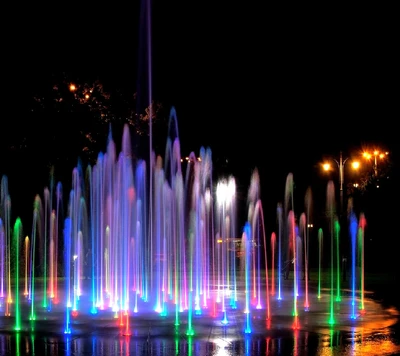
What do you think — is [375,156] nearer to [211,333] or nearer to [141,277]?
[141,277]

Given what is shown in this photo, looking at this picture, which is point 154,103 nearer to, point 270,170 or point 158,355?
point 270,170

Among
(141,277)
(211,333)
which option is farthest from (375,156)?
(211,333)

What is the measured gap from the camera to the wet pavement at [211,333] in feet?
35.6

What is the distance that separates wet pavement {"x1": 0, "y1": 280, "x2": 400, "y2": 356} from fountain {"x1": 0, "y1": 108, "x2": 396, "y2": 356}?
0.05 m

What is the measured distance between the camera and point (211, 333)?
40.7 feet

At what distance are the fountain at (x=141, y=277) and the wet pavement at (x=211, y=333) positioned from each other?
0.05m

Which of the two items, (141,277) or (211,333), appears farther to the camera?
(141,277)

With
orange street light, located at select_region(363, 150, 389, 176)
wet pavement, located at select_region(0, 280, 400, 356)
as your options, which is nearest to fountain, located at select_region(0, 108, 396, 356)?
wet pavement, located at select_region(0, 280, 400, 356)

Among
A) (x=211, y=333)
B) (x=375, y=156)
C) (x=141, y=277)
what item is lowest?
(x=211, y=333)

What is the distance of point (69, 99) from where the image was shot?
28547 mm

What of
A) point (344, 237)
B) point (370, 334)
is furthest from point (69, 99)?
point (370, 334)

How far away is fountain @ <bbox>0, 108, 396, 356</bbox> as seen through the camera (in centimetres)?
1416

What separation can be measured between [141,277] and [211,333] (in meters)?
13.1

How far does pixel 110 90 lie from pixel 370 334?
1867 cm
